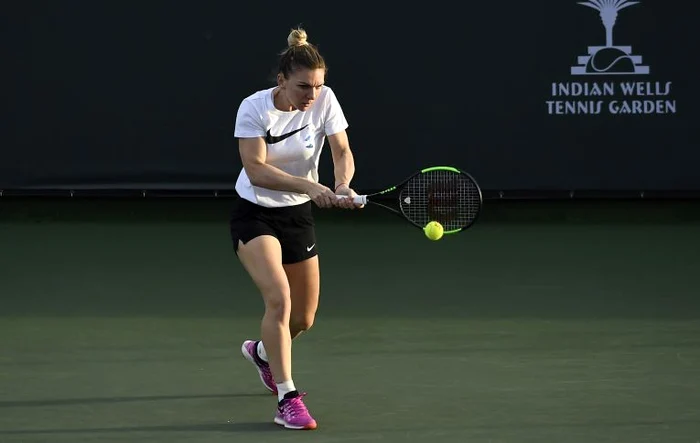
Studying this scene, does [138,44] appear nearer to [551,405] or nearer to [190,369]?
[190,369]

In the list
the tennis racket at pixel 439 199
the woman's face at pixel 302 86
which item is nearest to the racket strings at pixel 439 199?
the tennis racket at pixel 439 199

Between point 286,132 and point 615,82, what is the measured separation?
16.1ft

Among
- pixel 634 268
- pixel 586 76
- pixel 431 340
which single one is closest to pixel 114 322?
pixel 431 340

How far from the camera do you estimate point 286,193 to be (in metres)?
→ 5.23

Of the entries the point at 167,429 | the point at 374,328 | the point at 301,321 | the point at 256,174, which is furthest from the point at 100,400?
the point at 374,328

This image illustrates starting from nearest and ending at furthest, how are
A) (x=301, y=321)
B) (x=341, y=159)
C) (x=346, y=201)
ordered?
Result: (x=346, y=201) < (x=341, y=159) < (x=301, y=321)

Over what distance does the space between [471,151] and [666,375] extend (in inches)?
163

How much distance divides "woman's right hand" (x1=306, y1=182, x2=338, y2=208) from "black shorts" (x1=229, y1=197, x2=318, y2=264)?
9.9 inches

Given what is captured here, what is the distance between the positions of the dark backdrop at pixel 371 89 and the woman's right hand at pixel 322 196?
184 inches

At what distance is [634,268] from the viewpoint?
8227mm

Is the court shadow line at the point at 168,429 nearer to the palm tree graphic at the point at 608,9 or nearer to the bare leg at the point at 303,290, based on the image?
the bare leg at the point at 303,290

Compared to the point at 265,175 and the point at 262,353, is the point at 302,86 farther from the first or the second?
the point at 262,353

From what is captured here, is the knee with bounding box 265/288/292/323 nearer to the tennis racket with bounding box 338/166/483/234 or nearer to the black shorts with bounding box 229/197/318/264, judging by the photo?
the black shorts with bounding box 229/197/318/264

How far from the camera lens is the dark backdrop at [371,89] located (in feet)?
31.6
